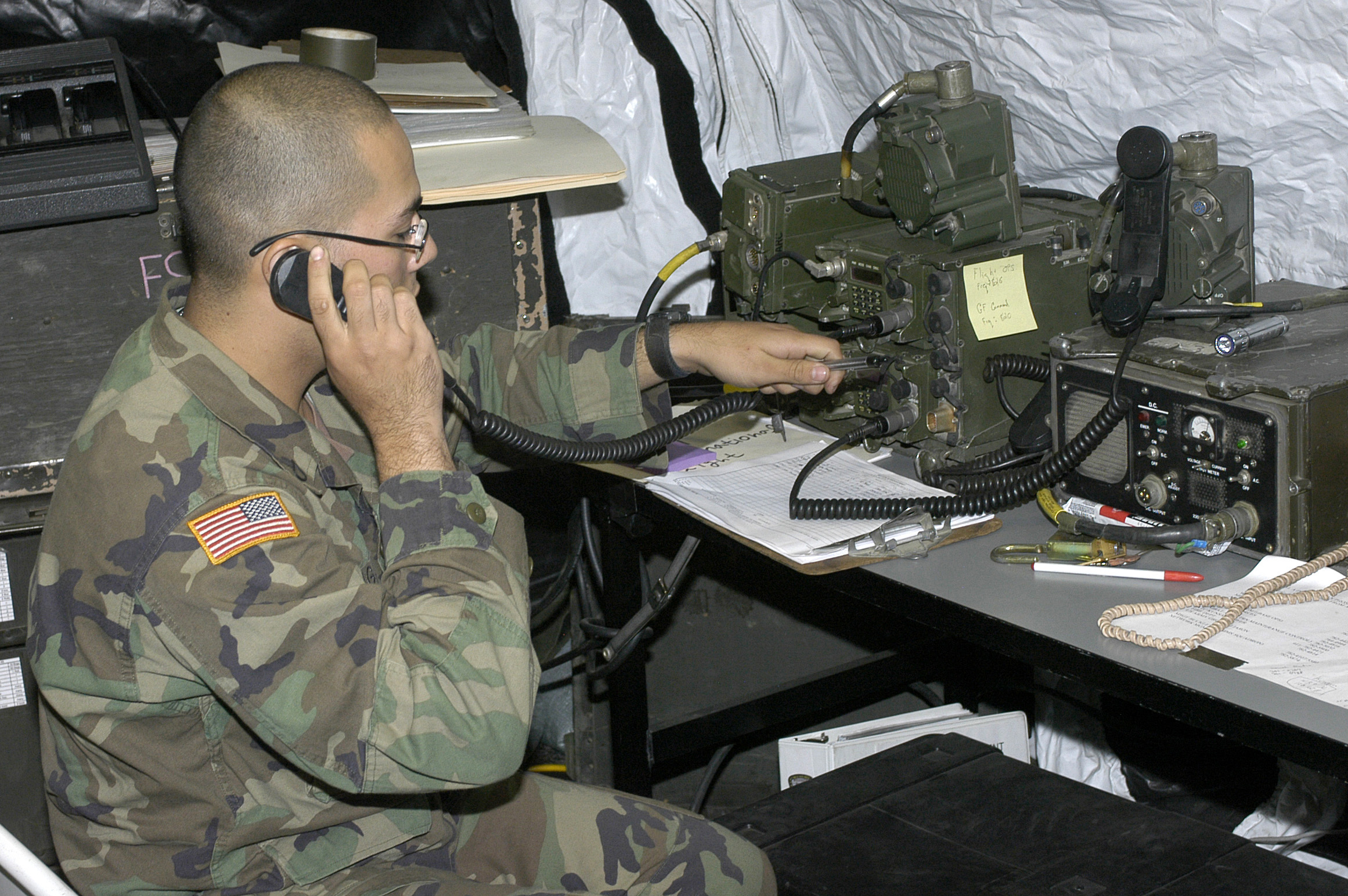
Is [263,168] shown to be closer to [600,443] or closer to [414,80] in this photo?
[600,443]

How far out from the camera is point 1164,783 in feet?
7.83

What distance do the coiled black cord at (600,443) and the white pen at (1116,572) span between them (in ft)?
1.79

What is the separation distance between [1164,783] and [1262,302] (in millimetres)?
1105

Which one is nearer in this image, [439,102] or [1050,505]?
[1050,505]

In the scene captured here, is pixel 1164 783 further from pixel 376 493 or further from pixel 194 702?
pixel 194 702

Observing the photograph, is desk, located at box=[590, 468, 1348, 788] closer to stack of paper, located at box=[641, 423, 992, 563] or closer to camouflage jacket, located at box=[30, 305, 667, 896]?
stack of paper, located at box=[641, 423, 992, 563]

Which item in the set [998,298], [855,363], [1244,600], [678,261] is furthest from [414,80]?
[1244,600]

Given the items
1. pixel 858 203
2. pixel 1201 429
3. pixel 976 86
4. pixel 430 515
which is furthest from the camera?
pixel 976 86

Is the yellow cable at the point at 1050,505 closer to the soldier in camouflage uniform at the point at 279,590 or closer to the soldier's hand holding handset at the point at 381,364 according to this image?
the soldier in camouflage uniform at the point at 279,590

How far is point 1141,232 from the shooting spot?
1.72 metres

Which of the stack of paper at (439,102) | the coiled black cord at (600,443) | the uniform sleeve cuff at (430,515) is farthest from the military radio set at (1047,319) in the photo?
the uniform sleeve cuff at (430,515)

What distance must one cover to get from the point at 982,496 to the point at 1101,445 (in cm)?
17

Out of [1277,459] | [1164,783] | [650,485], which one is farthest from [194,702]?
[1164,783]

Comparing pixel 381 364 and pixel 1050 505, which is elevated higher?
pixel 381 364
